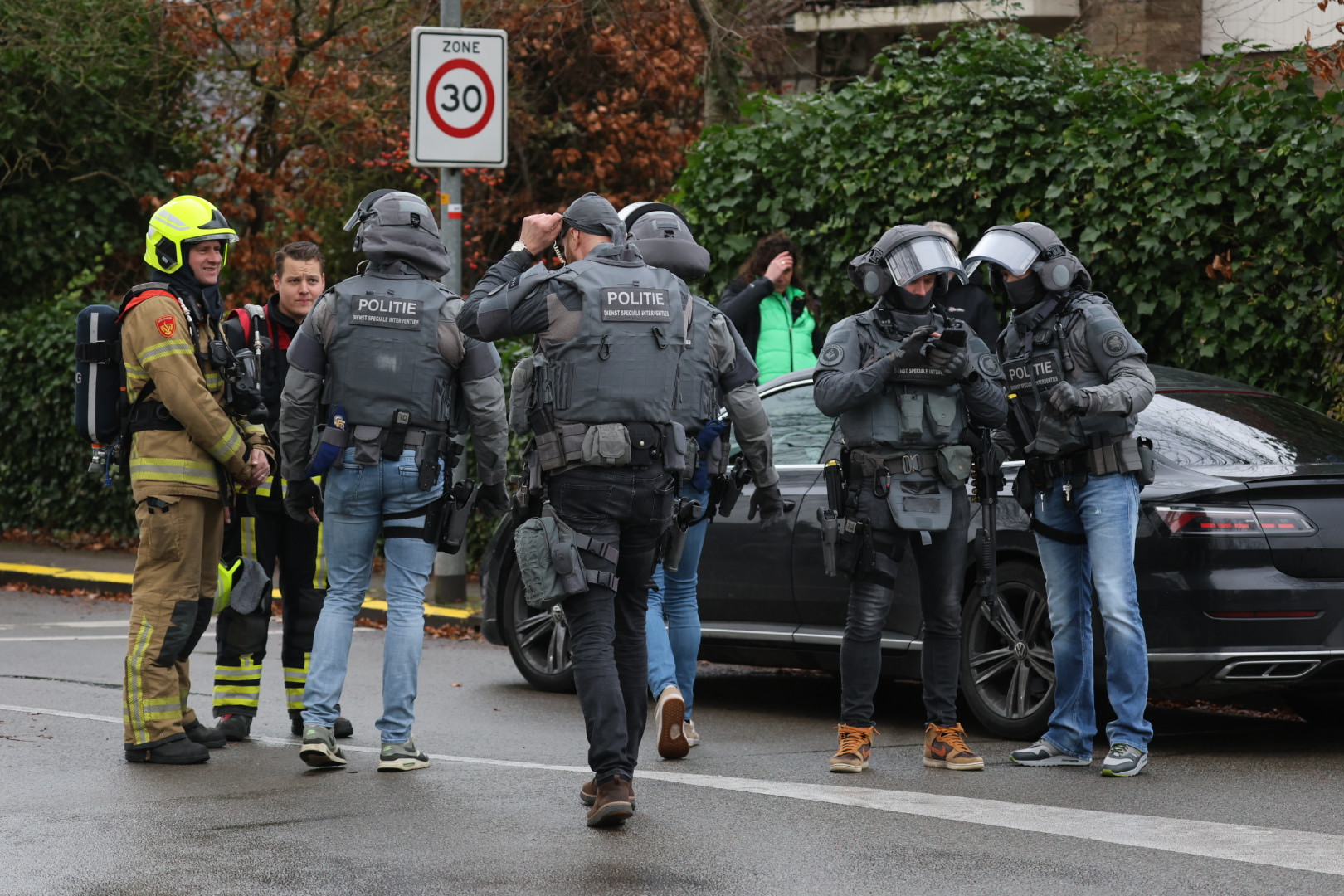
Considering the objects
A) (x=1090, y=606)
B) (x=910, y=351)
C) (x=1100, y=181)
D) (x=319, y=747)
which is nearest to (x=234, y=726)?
(x=319, y=747)

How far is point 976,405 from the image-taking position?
252 inches

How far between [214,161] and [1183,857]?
1601 centimetres

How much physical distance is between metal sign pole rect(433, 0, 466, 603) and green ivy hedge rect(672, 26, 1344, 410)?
1712 mm

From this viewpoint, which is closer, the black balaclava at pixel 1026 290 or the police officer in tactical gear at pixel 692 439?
the police officer in tactical gear at pixel 692 439

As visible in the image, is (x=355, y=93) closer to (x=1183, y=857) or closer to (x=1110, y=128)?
(x=1110, y=128)

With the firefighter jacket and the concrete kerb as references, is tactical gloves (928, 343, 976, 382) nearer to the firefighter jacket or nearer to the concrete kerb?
the firefighter jacket

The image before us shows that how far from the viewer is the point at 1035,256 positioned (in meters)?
6.49

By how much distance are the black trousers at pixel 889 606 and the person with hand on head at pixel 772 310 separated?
3.18 m

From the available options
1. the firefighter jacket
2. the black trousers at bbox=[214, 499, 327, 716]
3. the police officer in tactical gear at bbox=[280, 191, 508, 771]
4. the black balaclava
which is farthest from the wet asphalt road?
the black balaclava

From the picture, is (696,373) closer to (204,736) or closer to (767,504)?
(767,504)

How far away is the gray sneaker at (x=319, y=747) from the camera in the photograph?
6.29 metres

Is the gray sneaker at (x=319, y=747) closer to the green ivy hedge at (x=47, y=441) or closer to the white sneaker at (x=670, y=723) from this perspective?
the white sneaker at (x=670, y=723)

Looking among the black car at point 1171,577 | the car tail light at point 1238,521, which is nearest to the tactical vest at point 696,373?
the black car at point 1171,577

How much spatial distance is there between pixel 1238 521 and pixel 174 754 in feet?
12.8
